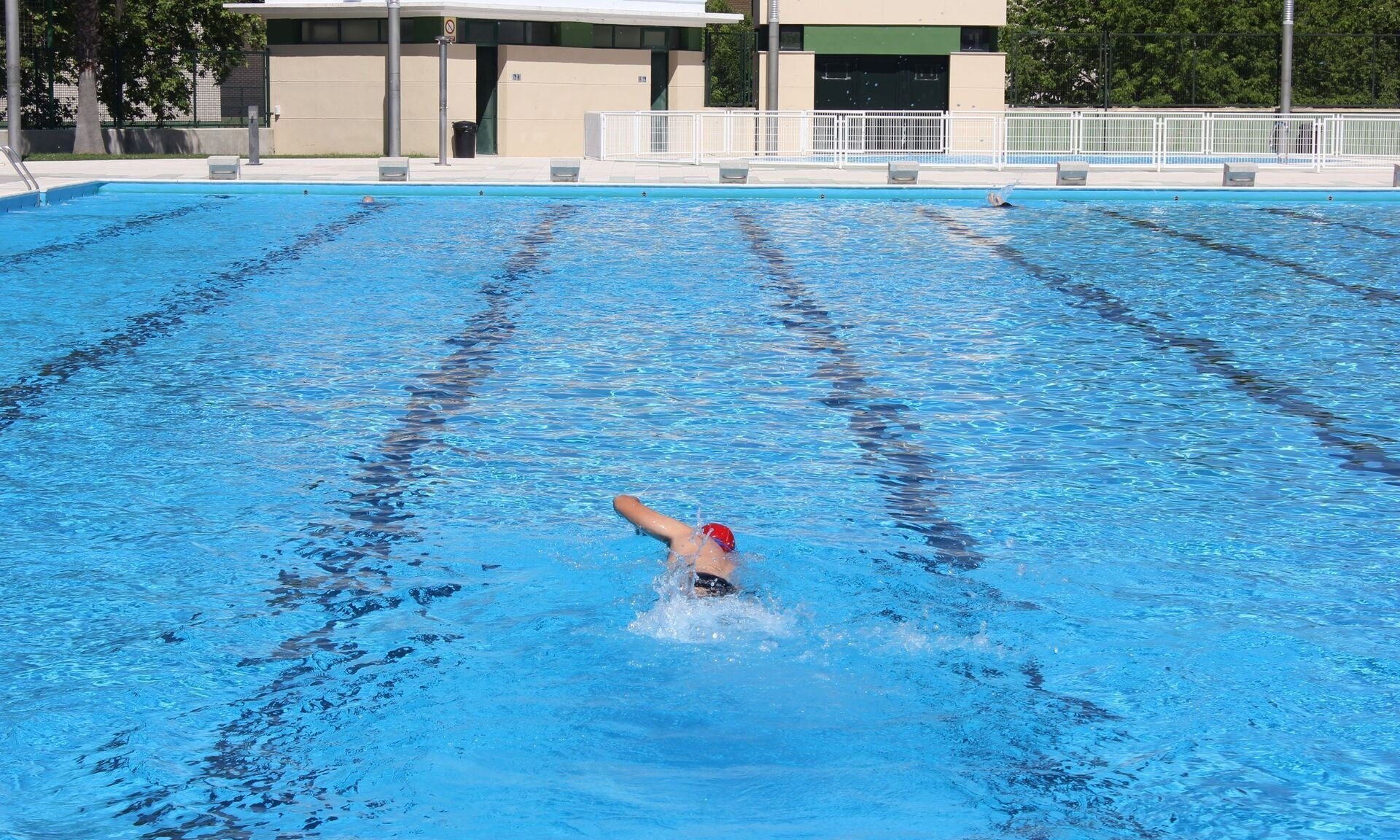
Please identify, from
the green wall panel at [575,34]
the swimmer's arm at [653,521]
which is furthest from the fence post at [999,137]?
the swimmer's arm at [653,521]

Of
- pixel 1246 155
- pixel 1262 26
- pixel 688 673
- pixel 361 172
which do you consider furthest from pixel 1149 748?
pixel 1262 26

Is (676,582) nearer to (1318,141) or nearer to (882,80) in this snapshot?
(1318,141)

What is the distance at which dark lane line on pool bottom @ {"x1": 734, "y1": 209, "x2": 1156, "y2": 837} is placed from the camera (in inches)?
→ 167

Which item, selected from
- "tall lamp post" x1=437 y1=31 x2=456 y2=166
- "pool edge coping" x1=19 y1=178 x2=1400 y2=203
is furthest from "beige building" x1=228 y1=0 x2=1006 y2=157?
"pool edge coping" x1=19 y1=178 x2=1400 y2=203

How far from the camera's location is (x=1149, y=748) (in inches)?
179

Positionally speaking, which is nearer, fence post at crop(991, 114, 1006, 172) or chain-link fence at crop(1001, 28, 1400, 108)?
fence post at crop(991, 114, 1006, 172)

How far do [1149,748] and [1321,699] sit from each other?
0.75m

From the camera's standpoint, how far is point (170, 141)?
32.5m

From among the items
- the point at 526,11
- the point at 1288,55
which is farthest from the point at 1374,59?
the point at 526,11

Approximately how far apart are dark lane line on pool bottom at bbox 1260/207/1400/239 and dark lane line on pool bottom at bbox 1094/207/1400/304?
73.2 inches

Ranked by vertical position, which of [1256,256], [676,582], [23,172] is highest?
[23,172]

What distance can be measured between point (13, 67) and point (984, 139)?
15.3 meters

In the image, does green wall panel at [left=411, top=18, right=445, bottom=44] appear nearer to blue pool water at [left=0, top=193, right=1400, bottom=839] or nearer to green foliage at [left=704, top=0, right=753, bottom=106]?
green foliage at [left=704, top=0, right=753, bottom=106]

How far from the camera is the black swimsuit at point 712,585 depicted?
556 centimetres
